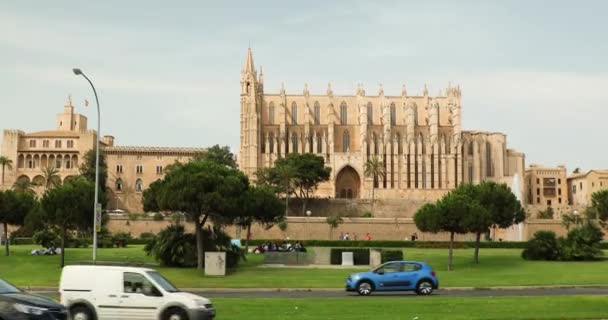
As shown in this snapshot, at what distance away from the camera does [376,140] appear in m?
116

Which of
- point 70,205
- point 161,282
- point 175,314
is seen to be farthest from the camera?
point 70,205

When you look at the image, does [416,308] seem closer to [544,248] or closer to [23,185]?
[544,248]

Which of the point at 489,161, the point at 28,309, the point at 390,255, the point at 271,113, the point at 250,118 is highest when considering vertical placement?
the point at 271,113

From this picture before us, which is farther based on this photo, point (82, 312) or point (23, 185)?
point (23, 185)

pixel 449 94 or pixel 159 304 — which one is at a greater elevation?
pixel 449 94

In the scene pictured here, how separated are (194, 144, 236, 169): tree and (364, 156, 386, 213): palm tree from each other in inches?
712

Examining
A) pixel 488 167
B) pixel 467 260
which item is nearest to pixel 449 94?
pixel 488 167

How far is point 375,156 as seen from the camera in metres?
112

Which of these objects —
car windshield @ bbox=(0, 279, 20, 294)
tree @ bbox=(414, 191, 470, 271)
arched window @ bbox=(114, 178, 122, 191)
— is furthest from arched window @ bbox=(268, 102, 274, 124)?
car windshield @ bbox=(0, 279, 20, 294)

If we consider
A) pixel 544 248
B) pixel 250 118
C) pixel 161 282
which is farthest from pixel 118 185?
pixel 161 282

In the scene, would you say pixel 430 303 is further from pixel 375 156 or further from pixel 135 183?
pixel 135 183

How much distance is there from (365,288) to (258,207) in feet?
57.2

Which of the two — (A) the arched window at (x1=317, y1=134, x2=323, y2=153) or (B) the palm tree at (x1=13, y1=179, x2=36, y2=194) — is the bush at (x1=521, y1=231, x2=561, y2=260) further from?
(B) the palm tree at (x1=13, y1=179, x2=36, y2=194)

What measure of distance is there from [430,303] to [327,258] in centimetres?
2300
